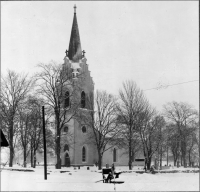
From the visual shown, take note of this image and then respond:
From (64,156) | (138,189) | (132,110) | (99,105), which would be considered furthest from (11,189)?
(64,156)

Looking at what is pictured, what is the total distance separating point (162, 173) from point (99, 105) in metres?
12.9

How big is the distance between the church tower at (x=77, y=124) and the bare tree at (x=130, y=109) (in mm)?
9794

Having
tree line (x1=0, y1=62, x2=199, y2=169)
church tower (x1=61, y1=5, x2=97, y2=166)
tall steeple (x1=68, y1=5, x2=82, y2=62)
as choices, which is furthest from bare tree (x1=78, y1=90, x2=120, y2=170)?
tall steeple (x1=68, y1=5, x2=82, y2=62)

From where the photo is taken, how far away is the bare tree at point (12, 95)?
38.3 meters

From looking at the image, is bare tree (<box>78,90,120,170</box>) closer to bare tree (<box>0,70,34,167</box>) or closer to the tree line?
the tree line

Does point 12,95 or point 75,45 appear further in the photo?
point 75,45

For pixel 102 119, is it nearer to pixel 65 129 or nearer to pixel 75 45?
pixel 65 129

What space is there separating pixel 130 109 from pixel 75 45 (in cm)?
1752

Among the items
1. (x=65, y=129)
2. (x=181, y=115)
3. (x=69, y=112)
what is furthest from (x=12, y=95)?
(x=181, y=115)

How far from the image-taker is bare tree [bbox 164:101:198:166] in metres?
56.5

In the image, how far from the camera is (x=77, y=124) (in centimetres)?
5550

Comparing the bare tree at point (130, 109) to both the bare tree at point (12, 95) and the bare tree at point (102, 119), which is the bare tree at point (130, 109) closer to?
the bare tree at point (102, 119)

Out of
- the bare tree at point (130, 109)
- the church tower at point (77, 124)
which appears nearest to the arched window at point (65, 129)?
the church tower at point (77, 124)

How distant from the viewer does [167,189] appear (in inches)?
1008
